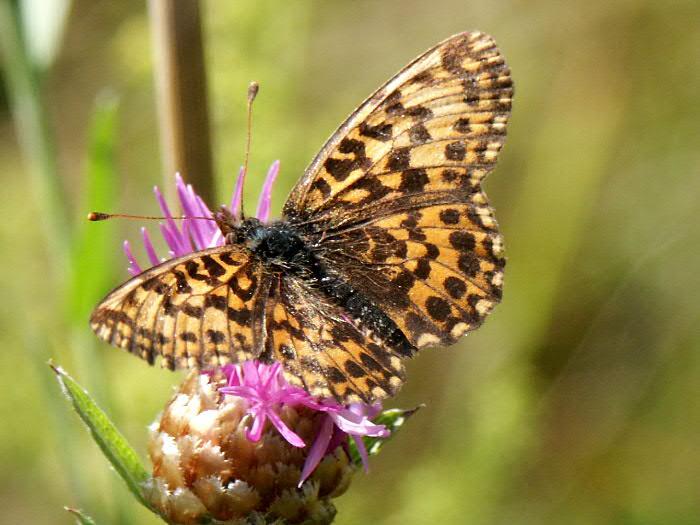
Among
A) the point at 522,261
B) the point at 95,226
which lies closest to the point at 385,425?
the point at 95,226

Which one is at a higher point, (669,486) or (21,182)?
(21,182)

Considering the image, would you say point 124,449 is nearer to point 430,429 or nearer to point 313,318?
point 313,318

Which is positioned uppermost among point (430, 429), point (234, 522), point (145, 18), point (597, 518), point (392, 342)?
point (145, 18)

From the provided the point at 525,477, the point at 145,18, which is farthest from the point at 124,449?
the point at 525,477

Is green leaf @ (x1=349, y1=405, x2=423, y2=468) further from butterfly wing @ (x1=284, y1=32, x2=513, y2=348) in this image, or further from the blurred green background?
the blurred green background

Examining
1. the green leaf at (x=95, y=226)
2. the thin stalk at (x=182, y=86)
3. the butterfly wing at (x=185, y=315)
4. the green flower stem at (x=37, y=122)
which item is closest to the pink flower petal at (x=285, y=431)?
the butterfly wing at (x=185, y=315)

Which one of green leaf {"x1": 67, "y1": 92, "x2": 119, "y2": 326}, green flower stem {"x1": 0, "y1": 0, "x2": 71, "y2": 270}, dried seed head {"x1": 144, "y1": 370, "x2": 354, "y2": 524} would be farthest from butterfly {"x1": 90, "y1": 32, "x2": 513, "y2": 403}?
green flower stem {"x1": 0, "y1": 0, "x2": 71, "y2": 270}
